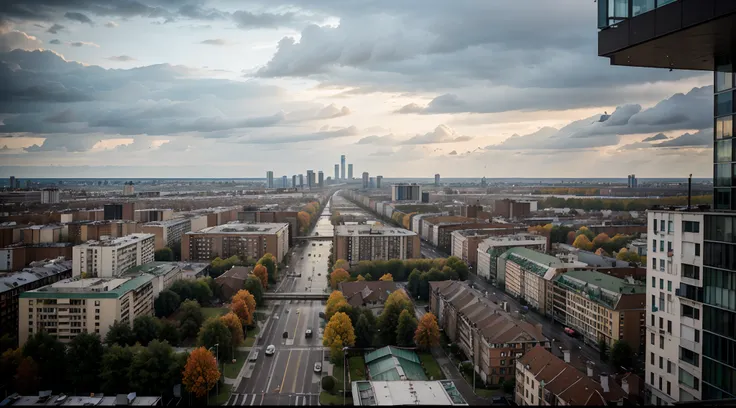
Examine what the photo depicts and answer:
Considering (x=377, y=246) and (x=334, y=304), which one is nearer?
(x=334, y=304)

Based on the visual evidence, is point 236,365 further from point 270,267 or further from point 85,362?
point 270,267

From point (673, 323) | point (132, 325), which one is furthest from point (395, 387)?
point (132, 325)

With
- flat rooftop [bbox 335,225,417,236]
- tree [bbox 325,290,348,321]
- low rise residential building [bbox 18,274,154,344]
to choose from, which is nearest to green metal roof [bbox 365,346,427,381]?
tree [bbox 325,290,348,321]

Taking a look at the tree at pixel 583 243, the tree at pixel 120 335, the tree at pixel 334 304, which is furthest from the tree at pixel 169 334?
the tree at pixel 583 243

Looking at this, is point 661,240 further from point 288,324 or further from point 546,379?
point 288,324

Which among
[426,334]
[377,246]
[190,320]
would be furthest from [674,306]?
[377,246]

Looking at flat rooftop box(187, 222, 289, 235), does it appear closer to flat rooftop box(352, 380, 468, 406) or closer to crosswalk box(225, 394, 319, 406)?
crosswalk box(225, 394, 319, 406)

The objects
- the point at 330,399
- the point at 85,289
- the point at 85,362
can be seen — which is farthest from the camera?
the point at 85,289
